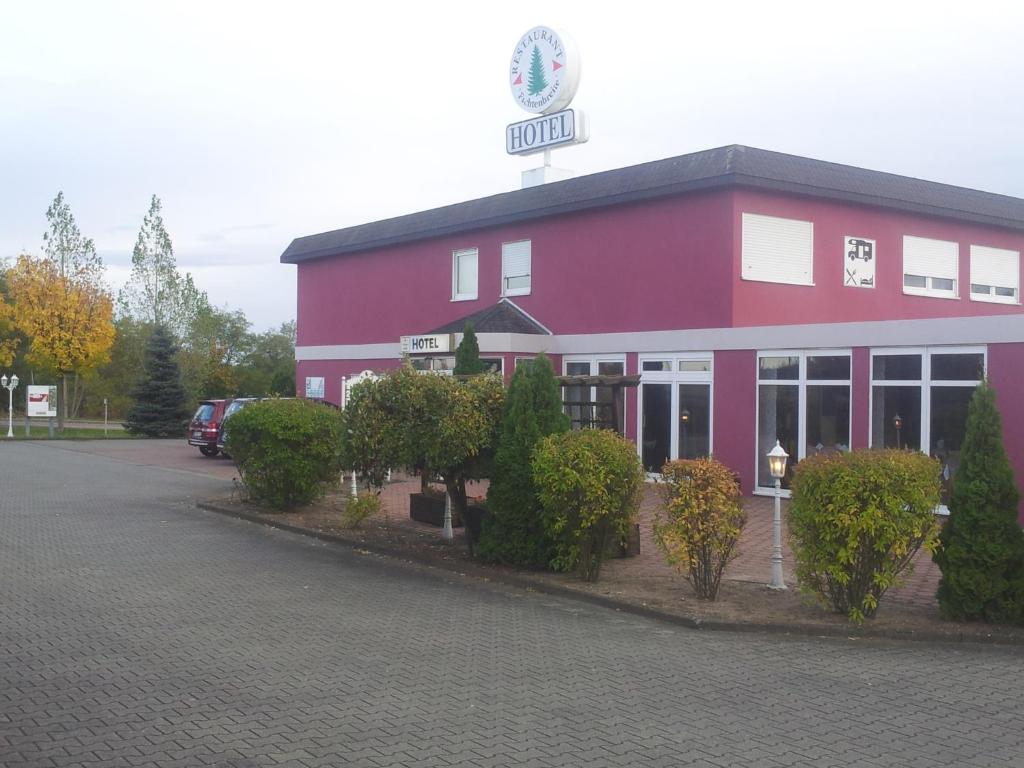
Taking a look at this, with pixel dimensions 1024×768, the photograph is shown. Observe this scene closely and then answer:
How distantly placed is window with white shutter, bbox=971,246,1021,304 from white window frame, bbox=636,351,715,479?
8.25m

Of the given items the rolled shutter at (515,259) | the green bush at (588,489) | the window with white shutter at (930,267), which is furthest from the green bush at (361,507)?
the window with white shutter at (930,267)

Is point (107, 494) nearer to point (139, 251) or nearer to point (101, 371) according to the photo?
point (139, 251)

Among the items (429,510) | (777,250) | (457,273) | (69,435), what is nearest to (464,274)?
(457,273)

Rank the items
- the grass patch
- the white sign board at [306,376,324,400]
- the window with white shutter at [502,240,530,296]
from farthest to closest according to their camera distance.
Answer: the grass patch
the white sign board at [306,376,324,400]
the window with white shutter at [502,240,530,296]

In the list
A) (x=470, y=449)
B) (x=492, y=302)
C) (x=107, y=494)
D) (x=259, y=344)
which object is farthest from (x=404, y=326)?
(x=259, y=344)

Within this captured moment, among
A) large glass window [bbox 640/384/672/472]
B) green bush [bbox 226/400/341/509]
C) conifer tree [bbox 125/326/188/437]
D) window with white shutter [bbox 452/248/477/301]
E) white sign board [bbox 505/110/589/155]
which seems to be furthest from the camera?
conifer tree [bbox 125/326/188/437]

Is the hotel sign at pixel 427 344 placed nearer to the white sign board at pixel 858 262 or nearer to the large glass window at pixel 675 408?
the large glass window at pixel 675 408

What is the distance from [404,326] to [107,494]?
1008 cm

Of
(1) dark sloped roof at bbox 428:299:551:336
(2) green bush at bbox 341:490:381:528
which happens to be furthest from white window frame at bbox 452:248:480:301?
(2) green bush at bbox 341:490:381:528

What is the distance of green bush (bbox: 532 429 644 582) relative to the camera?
9.89 m

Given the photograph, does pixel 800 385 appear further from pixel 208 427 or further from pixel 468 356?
pixel 208 427

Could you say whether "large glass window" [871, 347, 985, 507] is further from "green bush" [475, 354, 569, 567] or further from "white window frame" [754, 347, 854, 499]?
"green bush" [475, 354, 569, 567]

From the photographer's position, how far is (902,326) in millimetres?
15422

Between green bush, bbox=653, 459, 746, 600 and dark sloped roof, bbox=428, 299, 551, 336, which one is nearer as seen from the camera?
green bush, bbox=653, 459, 746, 600
